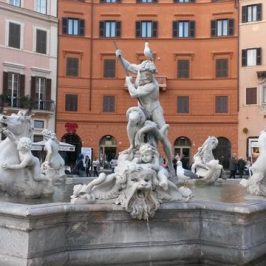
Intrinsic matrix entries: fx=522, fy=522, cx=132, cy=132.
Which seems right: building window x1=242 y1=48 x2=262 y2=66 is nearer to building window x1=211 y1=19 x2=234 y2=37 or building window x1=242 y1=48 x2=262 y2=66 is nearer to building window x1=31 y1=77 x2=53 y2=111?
building window x1=211 y1=19 x2=234 y2=37

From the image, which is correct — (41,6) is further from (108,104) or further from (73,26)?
(108,104)

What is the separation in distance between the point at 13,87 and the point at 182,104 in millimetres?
11965

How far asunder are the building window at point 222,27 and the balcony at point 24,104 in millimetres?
13015

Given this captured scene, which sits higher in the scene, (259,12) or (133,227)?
(259,12)

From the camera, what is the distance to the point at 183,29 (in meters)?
38.3

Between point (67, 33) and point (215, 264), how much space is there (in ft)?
111

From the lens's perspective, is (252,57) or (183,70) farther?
(183,70)

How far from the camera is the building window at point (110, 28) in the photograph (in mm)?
38375

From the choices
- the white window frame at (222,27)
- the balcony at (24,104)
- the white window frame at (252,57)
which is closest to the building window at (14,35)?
the balcony at (24,104)

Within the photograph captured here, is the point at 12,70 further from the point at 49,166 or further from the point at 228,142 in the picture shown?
the point at 49,166

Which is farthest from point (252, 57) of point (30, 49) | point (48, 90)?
point (30, 49)

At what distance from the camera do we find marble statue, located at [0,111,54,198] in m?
6.45

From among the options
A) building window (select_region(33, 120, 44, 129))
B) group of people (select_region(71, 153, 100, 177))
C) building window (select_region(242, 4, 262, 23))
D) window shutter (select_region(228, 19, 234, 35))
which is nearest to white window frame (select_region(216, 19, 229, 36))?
window shutter (select_region(228, 19, 234, 35))

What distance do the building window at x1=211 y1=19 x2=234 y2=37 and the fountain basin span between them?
33.1 meters
